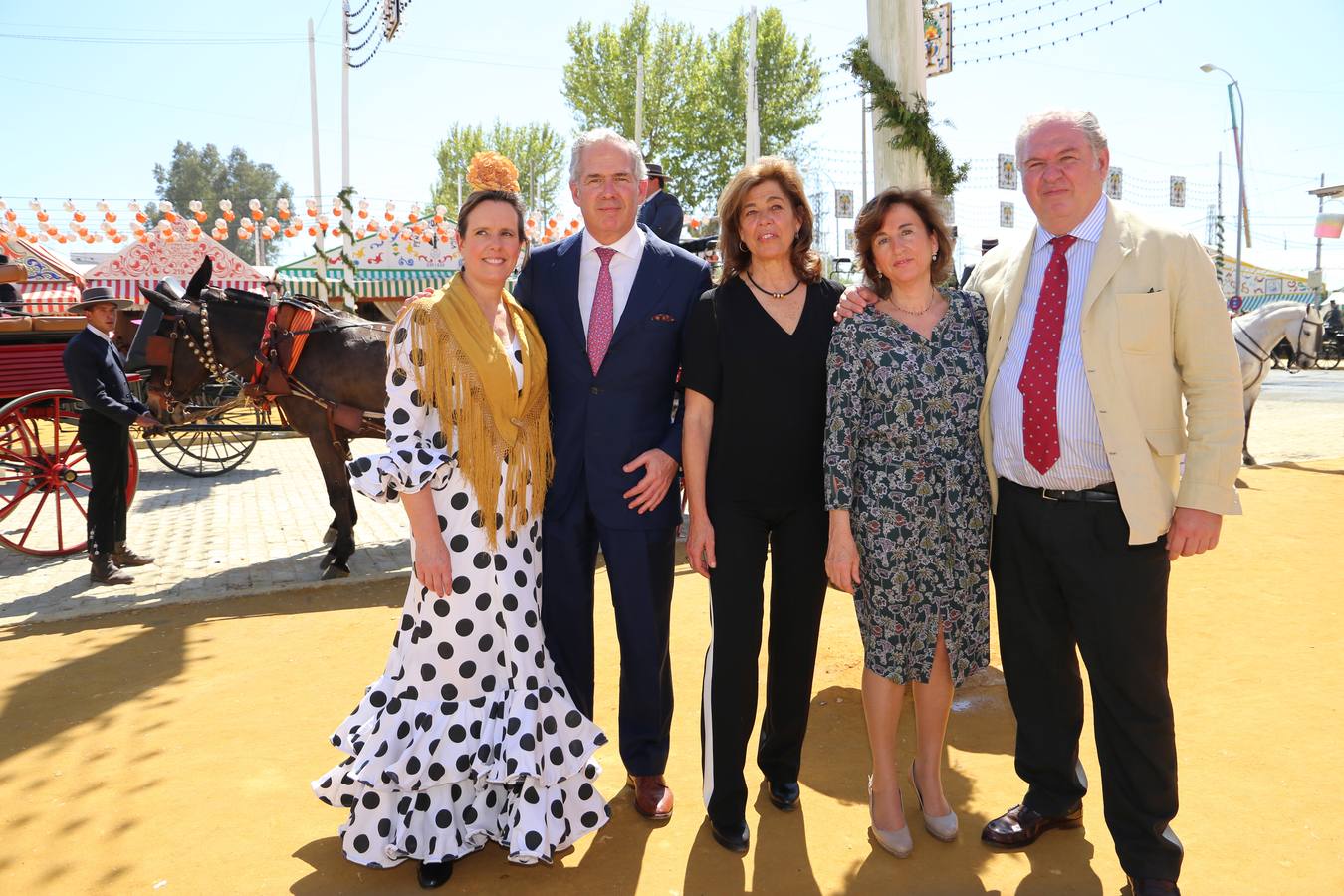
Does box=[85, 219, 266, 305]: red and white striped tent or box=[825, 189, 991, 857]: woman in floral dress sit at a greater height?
box=[85, 219, 266, 305]: red and white striped tent

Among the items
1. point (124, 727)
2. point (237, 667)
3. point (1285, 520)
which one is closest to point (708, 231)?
point (1285, 520)

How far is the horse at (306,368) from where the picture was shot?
20.9 ft

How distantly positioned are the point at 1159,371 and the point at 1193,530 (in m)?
0.46

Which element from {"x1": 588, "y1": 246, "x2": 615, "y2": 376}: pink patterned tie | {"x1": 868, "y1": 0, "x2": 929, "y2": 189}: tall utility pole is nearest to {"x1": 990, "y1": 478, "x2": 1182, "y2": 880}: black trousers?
{"x1": 588, "y1": 246, "x2": 615, "y2": 376}: pink patterned tie

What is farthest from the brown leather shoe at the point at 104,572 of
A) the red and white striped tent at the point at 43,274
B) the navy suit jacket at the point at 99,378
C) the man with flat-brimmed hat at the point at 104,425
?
the red and white striped tent at the point at 43,274

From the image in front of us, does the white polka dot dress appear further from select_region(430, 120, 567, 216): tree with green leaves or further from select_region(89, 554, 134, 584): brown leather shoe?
select_region(430, 120, 567, 216): tree with green leaves

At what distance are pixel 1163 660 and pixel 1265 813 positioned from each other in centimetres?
98

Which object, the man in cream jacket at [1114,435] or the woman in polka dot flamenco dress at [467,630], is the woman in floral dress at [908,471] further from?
the woman in polka dot flamenco dress at [467,630]

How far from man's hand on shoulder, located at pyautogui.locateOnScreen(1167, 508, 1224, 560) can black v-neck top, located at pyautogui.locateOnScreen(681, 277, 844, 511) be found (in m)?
1.02

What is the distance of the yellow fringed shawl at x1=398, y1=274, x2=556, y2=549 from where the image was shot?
8.87ft

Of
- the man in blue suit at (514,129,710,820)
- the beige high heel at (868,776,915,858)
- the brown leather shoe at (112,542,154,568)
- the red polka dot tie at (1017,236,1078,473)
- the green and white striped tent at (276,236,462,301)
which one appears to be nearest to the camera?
the red polka dot tie at (1017,236,1078,473)

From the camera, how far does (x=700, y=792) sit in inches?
130

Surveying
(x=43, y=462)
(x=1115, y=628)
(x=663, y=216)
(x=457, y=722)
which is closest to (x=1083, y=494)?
(x=1115, y=628)

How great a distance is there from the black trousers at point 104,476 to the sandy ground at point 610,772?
3.38 ft
